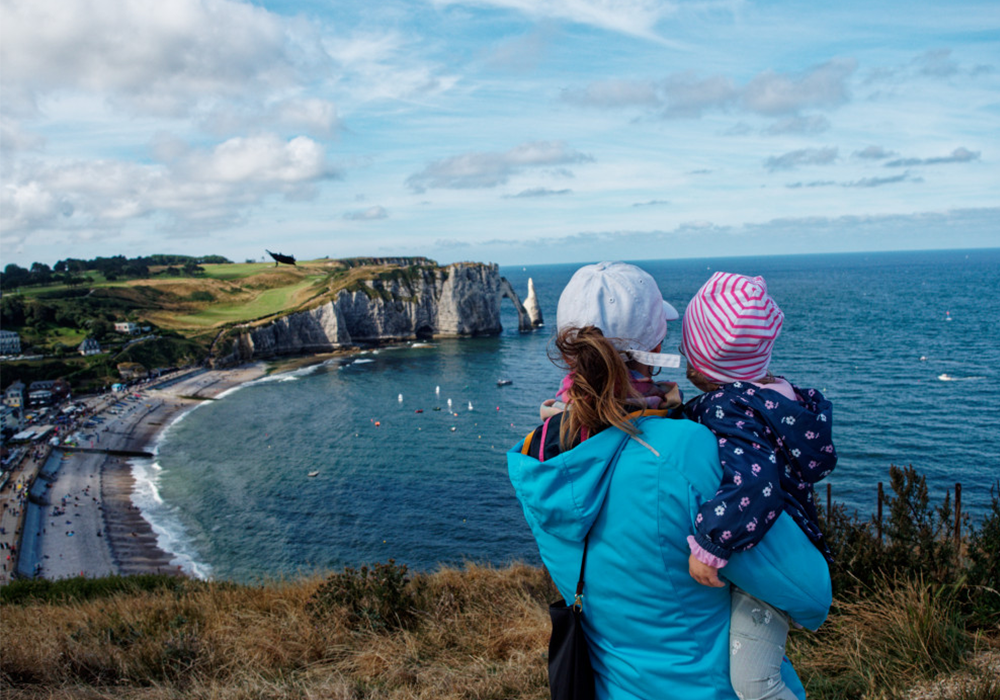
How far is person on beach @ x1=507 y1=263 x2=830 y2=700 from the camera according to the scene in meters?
1.55

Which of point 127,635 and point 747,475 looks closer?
point 747,475

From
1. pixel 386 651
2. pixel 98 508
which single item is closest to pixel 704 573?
pixel 386 651

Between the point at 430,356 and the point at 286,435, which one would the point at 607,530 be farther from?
the point at 430,356

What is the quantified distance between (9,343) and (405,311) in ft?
133

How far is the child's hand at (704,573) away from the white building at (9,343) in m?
75.0

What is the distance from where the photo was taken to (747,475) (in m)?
1.56

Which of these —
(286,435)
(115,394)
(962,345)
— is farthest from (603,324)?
(962,345)

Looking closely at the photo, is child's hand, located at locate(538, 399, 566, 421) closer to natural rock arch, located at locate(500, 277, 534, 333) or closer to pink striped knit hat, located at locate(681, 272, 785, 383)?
pink striped knit hat, located at locate(681, 272, 785, 383)

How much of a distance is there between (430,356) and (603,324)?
61695 millimetres

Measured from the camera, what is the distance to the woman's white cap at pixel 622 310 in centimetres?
178

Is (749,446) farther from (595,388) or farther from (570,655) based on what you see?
(570,655)

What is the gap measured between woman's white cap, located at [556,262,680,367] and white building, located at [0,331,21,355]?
74.6 m

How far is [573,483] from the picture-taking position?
A: 164cm

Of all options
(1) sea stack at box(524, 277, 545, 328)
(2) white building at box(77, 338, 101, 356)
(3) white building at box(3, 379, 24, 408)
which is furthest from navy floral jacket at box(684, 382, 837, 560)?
(1) sea stack at box(524, 277, 545, 328)
